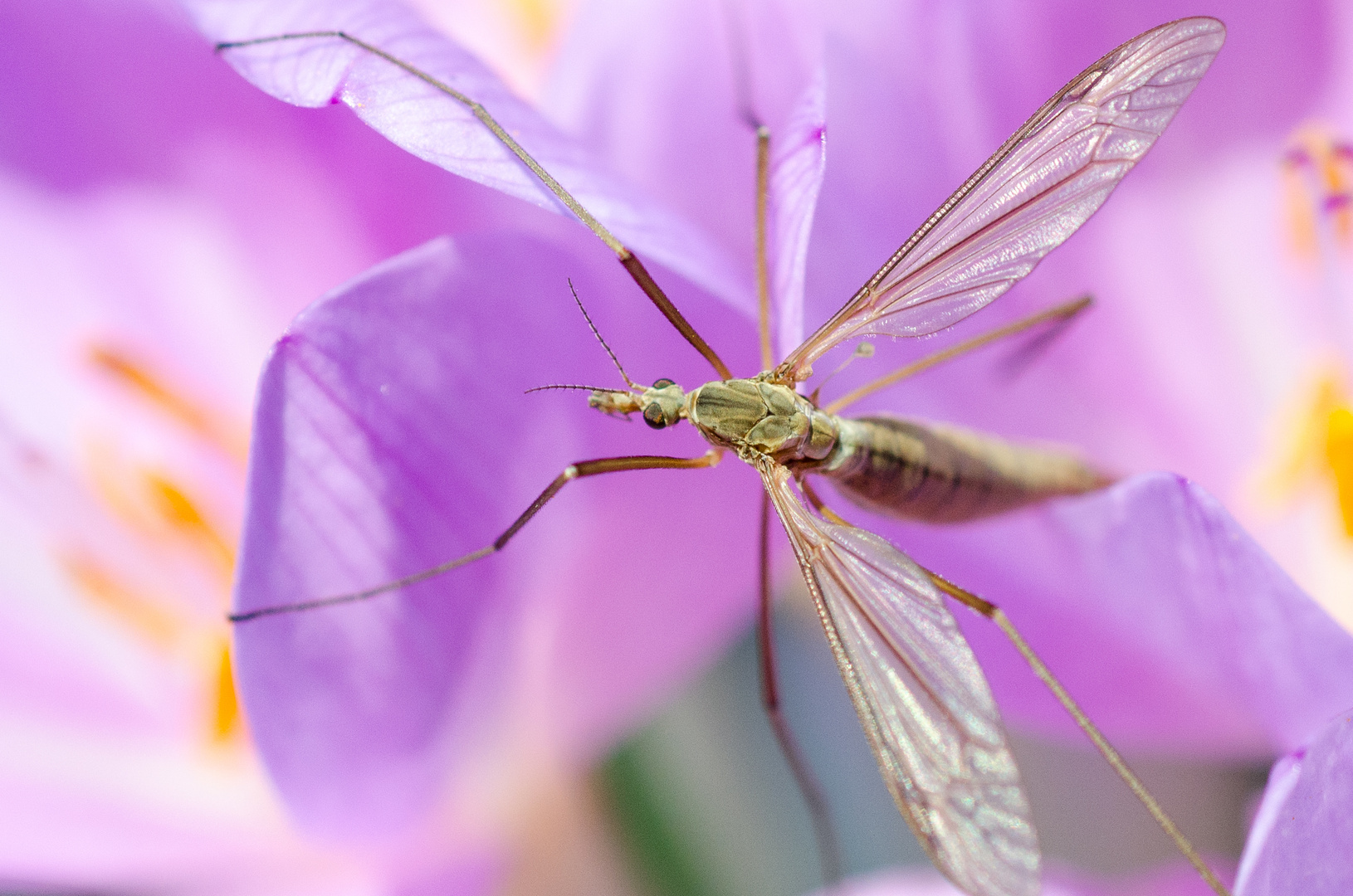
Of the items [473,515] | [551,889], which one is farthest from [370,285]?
[551,889]

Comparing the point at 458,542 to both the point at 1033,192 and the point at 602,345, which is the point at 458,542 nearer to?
the point at 602,345

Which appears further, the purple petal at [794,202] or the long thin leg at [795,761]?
the long thin leg at [795,761]

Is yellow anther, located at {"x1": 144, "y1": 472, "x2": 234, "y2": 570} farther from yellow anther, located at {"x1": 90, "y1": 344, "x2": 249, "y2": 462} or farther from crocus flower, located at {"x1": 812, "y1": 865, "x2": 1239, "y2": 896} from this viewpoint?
crocus flower, located at {"x1": 812, "y1": 865, "x2": 1239, "y2": 896}

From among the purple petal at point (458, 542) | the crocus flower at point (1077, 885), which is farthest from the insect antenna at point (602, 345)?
the crocus flower at point (1077, 885)

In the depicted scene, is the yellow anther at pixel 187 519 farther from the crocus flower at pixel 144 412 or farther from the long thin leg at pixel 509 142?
the long thin leg at pixel 509 142

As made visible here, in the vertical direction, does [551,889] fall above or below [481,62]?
below

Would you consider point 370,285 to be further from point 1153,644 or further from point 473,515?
point 1153,644

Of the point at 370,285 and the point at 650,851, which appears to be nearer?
the point at 370,285
